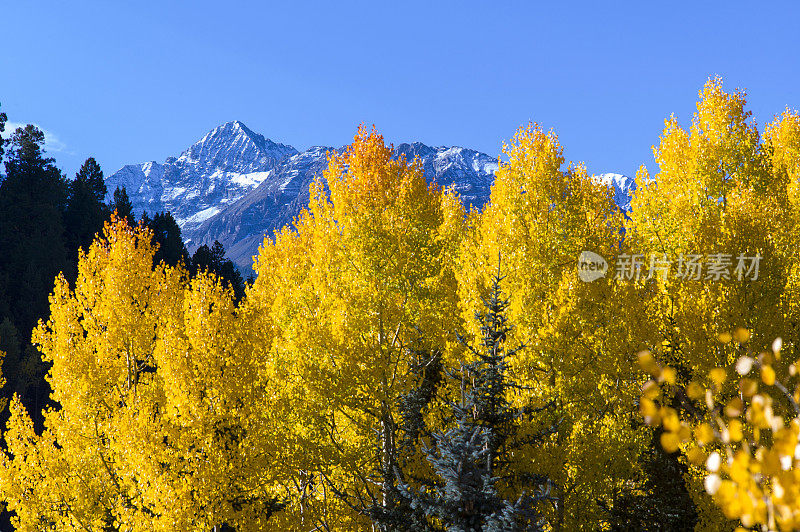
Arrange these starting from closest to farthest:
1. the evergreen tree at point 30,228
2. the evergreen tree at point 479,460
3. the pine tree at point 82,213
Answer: the evergreen tree at point 479,460 → the evergreen tree at point 30,228 → the pine tree at point 82,213

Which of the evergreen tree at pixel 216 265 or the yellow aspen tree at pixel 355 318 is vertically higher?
the evergreen tree at pixel 216 265

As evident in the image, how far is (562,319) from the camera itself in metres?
14.0

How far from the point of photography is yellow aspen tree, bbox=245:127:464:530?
1513 cm

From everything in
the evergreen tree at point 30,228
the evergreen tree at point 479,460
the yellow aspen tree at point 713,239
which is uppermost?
the evergreen tree at point 30,228

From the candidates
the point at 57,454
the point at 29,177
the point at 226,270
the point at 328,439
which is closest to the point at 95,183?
the point at 29,177

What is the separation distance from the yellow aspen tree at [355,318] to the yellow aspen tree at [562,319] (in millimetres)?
2381

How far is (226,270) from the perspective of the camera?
66062 millimetres

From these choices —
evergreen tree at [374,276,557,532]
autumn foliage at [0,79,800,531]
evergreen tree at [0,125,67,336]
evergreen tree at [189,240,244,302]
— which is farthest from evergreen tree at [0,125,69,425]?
evergreen tree at [374,276,557,532]

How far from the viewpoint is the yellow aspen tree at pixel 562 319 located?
13.9 meters

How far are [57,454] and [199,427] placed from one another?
5.81 metres

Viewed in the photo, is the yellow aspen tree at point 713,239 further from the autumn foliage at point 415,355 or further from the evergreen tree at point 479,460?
the evergreen tree at point 479,460

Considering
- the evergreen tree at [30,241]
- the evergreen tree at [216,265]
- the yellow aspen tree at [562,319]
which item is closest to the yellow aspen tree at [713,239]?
the yellow aspen tree at [562,319]

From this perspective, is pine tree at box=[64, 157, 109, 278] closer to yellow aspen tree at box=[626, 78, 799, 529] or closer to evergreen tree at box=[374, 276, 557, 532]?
evergreen tree at box=[374, 276, 557, 532]

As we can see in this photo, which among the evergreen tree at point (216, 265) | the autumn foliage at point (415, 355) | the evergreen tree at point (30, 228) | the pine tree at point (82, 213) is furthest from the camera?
the evergreen tree at point (216, 265)
